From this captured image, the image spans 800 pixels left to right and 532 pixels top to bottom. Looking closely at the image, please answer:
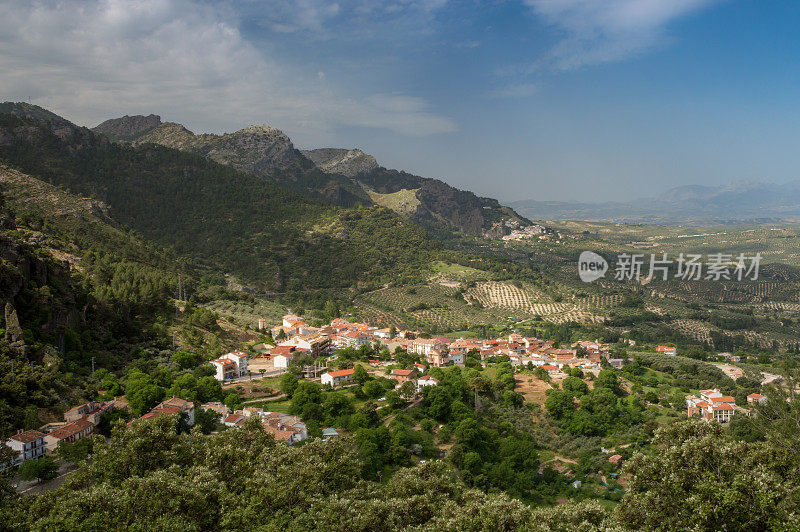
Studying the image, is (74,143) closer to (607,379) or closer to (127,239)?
Answer: (127,239)

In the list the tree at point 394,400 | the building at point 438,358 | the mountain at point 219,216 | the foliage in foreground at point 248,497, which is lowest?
the building at point 438,358

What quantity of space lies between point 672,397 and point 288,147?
164 metres

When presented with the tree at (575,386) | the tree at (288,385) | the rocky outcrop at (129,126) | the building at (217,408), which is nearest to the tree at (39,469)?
the building at (217,408)

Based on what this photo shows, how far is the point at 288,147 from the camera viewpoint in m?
183

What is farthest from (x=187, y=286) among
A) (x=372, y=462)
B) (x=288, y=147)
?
(x=288, y=147)

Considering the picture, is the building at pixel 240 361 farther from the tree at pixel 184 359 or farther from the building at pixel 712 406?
the building at pixel 712 406

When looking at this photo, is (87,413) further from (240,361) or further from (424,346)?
(424,346)

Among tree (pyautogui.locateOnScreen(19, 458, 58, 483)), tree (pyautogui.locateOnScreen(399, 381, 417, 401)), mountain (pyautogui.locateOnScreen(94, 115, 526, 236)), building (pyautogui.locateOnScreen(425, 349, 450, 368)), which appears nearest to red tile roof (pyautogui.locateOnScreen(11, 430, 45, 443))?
tree (pyautogui.locateOnScreen(19, 458, 58, 483))

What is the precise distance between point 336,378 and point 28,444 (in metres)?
18.5

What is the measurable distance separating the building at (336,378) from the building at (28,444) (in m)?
17.3

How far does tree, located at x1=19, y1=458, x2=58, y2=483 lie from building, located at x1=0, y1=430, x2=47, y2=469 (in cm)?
69

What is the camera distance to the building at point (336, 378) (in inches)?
1389

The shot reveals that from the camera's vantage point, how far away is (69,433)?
21.3 m

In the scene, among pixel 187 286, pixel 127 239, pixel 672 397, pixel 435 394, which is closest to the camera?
pixel 435 394
